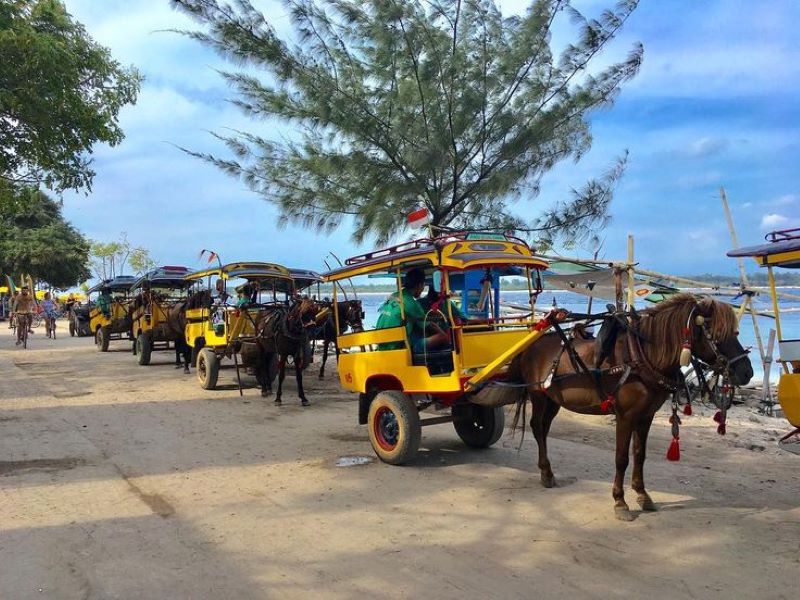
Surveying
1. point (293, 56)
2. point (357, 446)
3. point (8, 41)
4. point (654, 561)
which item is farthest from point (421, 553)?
point (8, 41)

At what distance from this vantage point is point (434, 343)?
6.86 metres

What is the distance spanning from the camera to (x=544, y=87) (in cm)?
1103

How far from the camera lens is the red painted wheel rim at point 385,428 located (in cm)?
708

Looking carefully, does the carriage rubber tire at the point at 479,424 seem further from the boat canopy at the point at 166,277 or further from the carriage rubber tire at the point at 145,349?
the carriage rubber tire at the point at 145,349

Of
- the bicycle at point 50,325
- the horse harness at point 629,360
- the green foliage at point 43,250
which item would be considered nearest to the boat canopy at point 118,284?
the bicycle at point 50,325

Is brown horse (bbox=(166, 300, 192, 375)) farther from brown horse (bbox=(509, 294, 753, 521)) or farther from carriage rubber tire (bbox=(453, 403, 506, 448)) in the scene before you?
brown horse (bbox=(509, 294, 753, 521))

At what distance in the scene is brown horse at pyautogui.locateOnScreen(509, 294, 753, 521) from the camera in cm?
491

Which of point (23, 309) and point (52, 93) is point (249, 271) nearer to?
point (52, 93)

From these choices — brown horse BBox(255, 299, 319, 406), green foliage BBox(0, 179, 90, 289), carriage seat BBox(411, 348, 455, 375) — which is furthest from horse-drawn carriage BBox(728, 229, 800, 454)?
green foliage BBox(0, 179, 90, 289)

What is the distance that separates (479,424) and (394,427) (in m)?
1.20

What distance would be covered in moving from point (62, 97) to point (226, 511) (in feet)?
37.0

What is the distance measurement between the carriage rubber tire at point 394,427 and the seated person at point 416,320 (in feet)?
1.94

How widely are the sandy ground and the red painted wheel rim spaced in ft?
0.79

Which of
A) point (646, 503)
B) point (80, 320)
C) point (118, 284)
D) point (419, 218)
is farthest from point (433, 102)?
point (80, 320)
